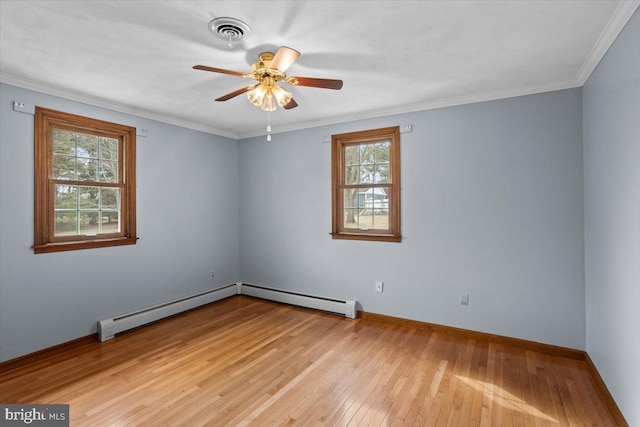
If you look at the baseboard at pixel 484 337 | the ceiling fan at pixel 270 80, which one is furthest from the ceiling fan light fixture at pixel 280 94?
the baseboard at pixel 484 337

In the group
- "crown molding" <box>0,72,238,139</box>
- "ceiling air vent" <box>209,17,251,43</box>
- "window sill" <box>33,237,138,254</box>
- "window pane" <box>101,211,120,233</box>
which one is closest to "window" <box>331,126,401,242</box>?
"crown molding" <box>0,72,238,139</box>

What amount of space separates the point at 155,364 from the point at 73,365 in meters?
0.73

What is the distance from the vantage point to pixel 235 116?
167 inches

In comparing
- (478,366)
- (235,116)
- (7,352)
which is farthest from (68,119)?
(478,366)

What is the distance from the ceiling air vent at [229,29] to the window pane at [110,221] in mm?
2646

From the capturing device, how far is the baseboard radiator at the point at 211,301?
361 centimetres

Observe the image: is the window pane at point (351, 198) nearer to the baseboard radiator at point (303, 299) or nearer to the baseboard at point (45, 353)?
the baseboard radiator at point (303, 299)

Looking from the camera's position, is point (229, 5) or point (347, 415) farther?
point (347, 415)

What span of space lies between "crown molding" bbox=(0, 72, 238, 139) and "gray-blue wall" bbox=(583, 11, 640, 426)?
4.45 metres

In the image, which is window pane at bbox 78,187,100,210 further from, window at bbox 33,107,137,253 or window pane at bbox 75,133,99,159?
window pane at bbox 75,133,99,159

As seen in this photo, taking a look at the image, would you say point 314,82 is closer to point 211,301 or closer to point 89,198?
point 89,198

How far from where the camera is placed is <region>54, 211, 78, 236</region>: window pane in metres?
3.33

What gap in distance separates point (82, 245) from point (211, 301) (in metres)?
1.92

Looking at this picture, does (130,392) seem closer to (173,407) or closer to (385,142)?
(173,407)
